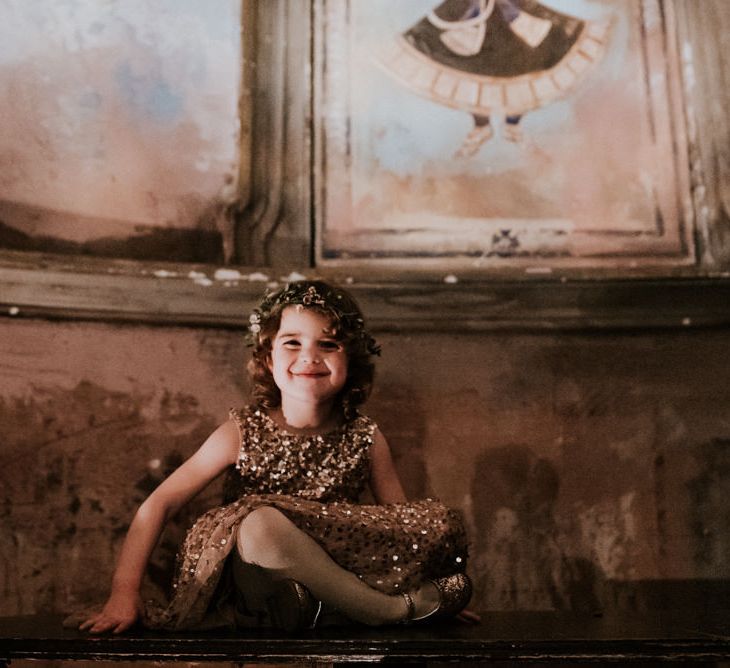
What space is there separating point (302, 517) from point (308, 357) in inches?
12.5

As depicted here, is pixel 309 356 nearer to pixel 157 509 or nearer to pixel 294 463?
pixel 294 463

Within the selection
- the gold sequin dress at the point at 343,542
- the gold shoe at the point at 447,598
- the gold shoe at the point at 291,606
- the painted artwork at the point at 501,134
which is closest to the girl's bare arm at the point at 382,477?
the gold sequin dress at the point at 343,542

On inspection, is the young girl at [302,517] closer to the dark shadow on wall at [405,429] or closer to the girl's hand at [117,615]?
the girl's hand at [117,615]

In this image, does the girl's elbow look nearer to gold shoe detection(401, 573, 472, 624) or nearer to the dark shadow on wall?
gold shoe detection(401, 573, 472, 624)

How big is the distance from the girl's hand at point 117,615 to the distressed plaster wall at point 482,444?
45cm

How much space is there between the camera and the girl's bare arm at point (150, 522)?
4.36 ft

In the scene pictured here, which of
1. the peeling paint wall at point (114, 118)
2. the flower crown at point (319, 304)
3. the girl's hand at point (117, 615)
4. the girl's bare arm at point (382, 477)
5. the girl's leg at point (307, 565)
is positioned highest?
the peeling paint wall at point (114, 118)

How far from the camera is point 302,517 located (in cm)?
134

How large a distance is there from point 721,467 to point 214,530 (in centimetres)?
115

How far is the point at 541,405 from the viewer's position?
198 cm

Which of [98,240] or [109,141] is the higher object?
[109,141]

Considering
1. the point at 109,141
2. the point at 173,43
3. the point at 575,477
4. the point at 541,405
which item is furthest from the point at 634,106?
the point at 109,141

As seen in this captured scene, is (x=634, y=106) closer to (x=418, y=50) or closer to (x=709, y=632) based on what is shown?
(x=418, y=50)

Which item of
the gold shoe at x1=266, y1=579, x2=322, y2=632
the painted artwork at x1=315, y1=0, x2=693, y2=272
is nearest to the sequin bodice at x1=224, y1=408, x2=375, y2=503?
the gold shoe at x1=266, y1=579, x2=322, y2=632
